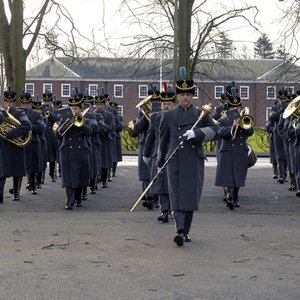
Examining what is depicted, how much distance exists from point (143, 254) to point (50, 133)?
37.1ft

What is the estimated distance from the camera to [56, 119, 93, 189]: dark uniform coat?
1344 cm

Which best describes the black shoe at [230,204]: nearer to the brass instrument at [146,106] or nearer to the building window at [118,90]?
the brass instrument at [146,106]

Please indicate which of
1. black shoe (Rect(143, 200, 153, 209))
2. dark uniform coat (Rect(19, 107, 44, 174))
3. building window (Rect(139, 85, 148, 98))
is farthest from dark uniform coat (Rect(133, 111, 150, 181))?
building window (Rect(139, 85, 148, 98))

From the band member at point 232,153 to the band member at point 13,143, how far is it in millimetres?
3464

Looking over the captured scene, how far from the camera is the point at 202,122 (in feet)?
31.3

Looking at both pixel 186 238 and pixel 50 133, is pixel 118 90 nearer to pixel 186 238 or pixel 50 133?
pixel 50 133

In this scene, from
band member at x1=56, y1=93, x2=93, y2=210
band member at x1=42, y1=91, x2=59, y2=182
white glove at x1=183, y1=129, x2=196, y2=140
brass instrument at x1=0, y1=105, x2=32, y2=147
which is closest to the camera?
white glove at x1=183, y1=129, x2=196, y2=140

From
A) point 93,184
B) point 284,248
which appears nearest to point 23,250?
point 284,248

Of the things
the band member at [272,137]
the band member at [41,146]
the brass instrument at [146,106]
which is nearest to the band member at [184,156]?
the brass instrument at [146,106]

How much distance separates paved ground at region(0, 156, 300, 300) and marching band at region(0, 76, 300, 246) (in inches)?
19.0

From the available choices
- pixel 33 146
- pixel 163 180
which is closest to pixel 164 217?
pixel 163 180

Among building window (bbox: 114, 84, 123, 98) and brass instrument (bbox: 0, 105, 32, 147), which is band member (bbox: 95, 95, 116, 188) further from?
building window (bbox: 114, 84, 123, 98)

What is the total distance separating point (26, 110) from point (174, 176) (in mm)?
6918

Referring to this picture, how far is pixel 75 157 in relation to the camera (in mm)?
13578
